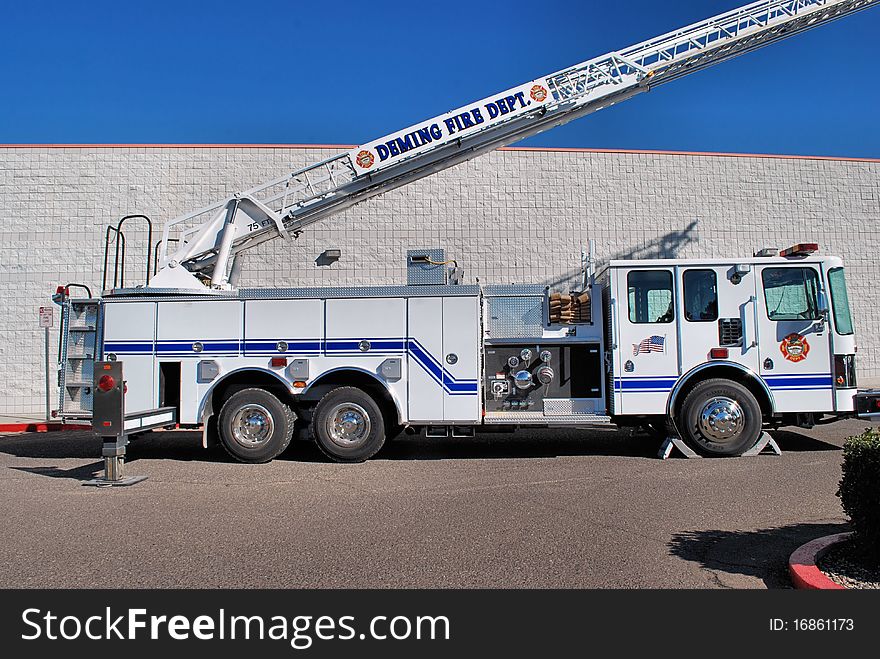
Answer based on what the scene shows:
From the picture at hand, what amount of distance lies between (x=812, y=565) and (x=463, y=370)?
17.5ft

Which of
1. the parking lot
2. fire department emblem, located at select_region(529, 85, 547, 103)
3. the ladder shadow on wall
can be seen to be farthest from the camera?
the ladder shadow on wall

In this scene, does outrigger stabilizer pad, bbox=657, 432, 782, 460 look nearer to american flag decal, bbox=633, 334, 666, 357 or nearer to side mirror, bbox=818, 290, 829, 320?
american flag decal, bbox=633, 334, 666, 357

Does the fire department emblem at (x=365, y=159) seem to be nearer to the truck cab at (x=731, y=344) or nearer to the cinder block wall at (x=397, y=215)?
the truck cab at (x=731, y=344)

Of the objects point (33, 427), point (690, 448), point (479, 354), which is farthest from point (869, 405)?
point (33, 427)

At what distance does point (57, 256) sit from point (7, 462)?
763cm

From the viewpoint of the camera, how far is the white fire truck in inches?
368

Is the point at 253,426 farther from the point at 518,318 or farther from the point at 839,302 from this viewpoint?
the point at 839,302

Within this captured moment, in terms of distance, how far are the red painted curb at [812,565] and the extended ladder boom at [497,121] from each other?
777 centimetres

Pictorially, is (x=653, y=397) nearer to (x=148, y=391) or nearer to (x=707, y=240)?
(x=148, y=391)

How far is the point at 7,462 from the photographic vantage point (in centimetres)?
979

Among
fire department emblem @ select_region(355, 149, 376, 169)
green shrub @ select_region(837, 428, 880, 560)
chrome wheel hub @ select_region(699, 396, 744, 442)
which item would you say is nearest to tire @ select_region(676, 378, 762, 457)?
chrome wheel hub @ select_region(699, 396, 744, 442)

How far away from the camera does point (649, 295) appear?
962 centimetres

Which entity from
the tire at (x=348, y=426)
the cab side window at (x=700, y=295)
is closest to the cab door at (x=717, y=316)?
the cab side window at (x=700, y=295)

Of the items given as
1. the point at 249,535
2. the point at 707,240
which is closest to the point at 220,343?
the point at 249,535
